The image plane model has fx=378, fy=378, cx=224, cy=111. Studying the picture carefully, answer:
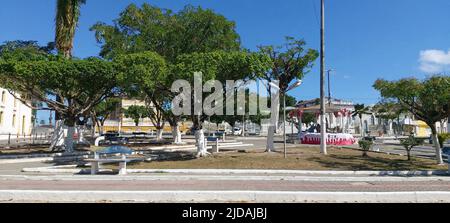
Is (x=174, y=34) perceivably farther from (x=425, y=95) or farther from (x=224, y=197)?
(x=224, y=197)

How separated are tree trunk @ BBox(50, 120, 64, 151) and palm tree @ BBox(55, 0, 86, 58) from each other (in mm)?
4610

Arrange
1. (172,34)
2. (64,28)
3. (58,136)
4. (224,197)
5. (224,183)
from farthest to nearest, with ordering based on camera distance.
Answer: (172,34) → (58,136) → (64,28) → (224,183) → (224,197)

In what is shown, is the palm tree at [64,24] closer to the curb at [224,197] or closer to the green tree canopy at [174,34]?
the green tree canopy at [174,34]

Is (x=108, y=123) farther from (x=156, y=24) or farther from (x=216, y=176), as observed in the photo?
(x=216, y=176)

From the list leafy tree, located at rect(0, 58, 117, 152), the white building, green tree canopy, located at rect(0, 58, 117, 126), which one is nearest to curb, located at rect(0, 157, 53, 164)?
leafy tree, located at rect(0, 58, 117, 152)

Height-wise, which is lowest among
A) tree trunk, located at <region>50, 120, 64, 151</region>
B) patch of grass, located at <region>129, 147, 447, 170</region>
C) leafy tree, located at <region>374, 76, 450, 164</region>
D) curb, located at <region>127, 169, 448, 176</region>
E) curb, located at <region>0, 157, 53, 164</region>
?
curb, located at <region>127, 169, 448, 176</region>

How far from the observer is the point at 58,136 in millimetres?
24703

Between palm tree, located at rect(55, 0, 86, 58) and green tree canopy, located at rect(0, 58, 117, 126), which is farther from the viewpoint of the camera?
palm tree, located at rect(55, 0, 86, 58)

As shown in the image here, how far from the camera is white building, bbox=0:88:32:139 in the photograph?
4497cm

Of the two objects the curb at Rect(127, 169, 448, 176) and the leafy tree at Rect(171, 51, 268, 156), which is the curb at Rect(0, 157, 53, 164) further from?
the leafy tree at Rect(171, 51, 268, 156)

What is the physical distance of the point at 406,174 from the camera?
565 inches

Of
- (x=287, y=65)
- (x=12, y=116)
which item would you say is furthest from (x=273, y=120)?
(x=12, y=116)

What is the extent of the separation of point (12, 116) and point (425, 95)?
1871 inches

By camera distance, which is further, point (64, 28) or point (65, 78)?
point (64, 28)
